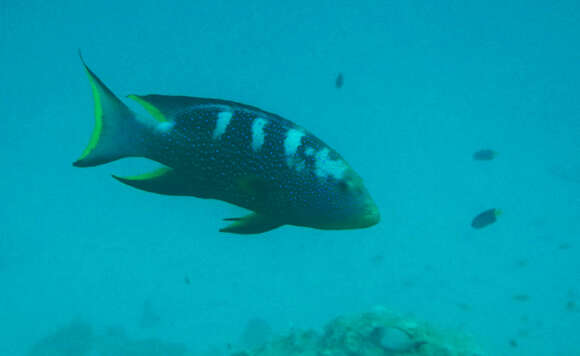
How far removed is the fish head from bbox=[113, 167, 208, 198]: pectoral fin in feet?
1.69

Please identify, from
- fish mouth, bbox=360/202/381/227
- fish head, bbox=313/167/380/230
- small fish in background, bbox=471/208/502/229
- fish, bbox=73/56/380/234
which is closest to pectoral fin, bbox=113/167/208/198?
fish, bbox=73/56/380/234

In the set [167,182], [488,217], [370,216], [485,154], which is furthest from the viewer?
[485,154]

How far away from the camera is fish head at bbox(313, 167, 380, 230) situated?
145cm

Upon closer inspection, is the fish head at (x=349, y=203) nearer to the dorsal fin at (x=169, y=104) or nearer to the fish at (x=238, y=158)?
the fish at (x=238, y=158)

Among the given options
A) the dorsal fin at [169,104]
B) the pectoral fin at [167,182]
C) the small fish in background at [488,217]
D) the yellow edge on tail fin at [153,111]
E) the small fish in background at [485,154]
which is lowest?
the pectoral fin at [167,182]

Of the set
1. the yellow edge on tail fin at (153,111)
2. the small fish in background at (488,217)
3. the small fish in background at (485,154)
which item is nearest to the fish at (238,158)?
the yellow edge on tail fin at (153,111)

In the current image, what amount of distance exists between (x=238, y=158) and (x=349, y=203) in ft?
1.51

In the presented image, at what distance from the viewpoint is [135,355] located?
20.5 metres

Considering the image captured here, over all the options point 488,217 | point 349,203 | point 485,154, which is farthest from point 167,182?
point 485,154

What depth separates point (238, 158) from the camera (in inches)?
57.6

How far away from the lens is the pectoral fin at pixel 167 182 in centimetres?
154

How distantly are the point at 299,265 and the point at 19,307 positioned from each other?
1174 inches

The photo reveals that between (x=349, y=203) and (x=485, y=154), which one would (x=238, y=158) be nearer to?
(x=349, y=203)

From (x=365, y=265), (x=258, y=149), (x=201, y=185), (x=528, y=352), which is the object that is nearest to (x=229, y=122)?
(x=258, y=149)
